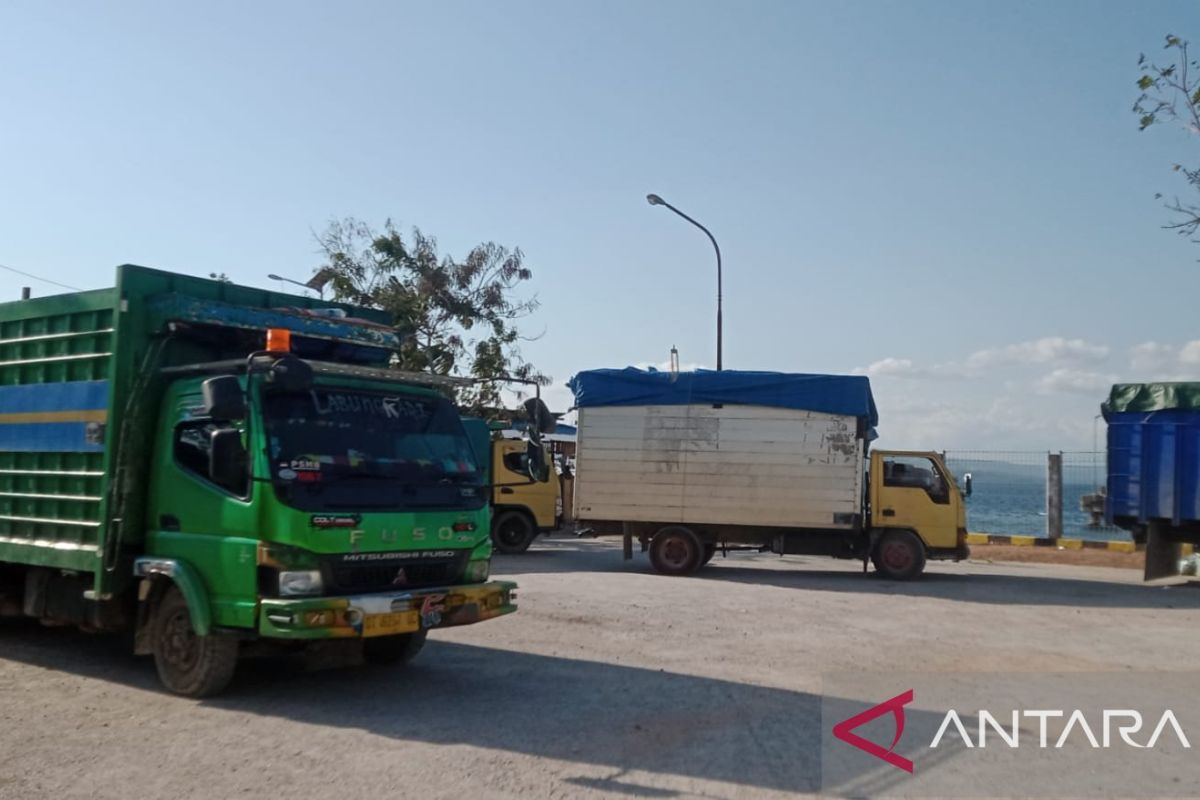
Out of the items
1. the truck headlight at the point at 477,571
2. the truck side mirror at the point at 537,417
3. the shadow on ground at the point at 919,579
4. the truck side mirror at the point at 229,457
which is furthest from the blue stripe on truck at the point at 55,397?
the shadow on ground at the point at 919,579

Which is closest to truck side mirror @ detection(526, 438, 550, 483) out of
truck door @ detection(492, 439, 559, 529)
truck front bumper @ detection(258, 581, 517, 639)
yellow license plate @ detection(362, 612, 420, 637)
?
truck front bumper @ detection(258, 581, 517, 639)

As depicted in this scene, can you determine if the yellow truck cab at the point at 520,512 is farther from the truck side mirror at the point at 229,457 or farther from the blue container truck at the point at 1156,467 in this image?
the truck side mirror at the point at 229,457

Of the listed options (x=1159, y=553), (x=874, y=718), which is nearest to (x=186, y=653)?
(x=874, y=718)

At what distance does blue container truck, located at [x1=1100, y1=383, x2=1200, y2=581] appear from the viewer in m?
17.0

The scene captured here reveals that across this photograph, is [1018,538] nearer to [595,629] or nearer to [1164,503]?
[1164,503]

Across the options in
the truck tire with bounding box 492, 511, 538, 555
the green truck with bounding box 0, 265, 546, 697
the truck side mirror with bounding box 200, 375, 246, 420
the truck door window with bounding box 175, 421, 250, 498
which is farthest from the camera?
the truck tire with bounding box 492, 511, 538, 555

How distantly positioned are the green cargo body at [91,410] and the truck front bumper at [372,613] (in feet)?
6.13

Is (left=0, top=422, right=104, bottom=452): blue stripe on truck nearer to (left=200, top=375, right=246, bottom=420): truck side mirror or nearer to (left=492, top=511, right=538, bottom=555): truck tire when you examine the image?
(left=200, top=375, right=246, bottom=420): truck side mirror

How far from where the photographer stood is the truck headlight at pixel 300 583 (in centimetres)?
705

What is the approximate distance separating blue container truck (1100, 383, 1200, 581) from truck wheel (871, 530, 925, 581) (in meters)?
3.74

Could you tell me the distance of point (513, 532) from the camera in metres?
21.1

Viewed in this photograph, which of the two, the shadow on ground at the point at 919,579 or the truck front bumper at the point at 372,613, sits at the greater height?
the truck front bumper at the point at 372,613

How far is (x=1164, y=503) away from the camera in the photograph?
17203 millimetres

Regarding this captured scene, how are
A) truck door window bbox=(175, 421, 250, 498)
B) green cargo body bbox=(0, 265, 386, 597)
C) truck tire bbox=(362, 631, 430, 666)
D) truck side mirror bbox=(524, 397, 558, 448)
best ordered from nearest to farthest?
truck door window bbox=(175, 421, 250, 498)
green cargo body bbox=(0, 265, 386, 597)
truck side mirror bbox=(524, 397, 558, 448)
truck tire bbox=(362, 631, 430, 666)
